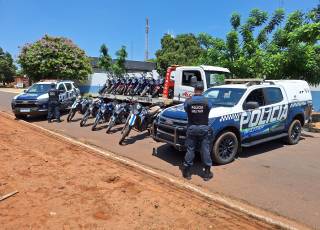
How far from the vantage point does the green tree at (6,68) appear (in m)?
74.3

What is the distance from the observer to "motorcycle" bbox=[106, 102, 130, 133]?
11852mm

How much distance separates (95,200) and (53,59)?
92.0 feet

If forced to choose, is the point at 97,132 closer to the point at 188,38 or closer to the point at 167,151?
the point at 167,151

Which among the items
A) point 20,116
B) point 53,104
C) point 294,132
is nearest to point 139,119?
point 294,132

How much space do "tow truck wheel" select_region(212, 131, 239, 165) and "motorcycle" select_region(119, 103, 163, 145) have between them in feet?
10.2

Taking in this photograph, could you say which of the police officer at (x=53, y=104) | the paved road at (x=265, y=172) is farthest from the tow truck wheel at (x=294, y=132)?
the police officer at (x=53, y=104)

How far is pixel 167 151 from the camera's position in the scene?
9148 millimetres

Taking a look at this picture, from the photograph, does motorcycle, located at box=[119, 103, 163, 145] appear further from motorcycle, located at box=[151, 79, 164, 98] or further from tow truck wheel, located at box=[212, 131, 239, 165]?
motorcycle, located at box=[151, 79, 164, 98]

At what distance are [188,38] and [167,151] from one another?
127ft

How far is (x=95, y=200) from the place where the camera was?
550cm

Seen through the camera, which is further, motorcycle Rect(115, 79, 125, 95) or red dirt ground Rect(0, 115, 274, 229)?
motorcycle Rect(115, 79, 125, 95)

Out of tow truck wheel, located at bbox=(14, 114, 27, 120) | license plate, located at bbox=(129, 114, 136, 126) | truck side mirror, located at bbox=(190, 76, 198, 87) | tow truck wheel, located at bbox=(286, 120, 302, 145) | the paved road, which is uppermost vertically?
truck side mirror, located at bbox=(190, 76, 198, 87)

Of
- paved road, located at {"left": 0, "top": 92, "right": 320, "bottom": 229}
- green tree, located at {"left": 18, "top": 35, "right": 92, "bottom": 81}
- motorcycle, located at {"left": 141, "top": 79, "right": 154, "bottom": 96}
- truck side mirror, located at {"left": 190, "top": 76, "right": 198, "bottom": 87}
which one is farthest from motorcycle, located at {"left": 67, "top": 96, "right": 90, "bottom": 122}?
green tree, located at {"left": 18, "top": 35, "right": 92, "bottom": 81}

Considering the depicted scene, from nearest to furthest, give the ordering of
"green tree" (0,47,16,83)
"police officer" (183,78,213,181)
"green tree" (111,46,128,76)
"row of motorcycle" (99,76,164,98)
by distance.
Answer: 1. "police officer" (183,78,213,181)
2. "row of motorcycle" (99,76,164,98)
3. "green tree" (111,46,128,76)
4. "green tree" (0,47,16,83)
